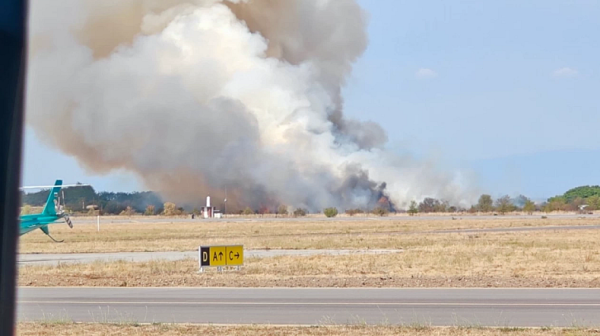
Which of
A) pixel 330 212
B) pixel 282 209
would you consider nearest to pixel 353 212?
pixel 330 212

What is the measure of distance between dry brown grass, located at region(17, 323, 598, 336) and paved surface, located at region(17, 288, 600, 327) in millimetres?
1033

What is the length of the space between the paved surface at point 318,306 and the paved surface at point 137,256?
41.0 ft

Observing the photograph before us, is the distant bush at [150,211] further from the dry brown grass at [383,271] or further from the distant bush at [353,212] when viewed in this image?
the dry brown grass at [383,271]

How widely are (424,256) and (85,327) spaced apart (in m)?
22.0

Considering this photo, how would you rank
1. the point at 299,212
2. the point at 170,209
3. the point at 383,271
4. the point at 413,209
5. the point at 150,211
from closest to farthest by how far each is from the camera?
the point at 383,271 < the point at 299,212 < the point at 413,209 < the point at 170,209 < the point at 150,211

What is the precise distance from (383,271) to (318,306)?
10377mm

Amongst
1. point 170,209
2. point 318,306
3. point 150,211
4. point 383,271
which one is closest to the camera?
point 318,306

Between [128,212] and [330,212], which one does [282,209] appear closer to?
[330,212]

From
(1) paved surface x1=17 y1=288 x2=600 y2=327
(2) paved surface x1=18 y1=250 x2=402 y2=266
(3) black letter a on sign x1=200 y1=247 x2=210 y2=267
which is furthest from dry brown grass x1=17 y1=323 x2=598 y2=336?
(2) paved surface x1=18 y1=250 x2=402 y2=266

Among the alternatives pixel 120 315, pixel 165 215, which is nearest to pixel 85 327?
pixel 120 315

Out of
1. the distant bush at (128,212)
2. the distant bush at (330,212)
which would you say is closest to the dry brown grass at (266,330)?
the distant bush at (330,212)

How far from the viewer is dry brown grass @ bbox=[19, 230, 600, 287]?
82.8 feet

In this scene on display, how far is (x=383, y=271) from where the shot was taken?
28922 millimetres

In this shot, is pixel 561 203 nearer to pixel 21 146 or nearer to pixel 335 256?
pixel 335 256
